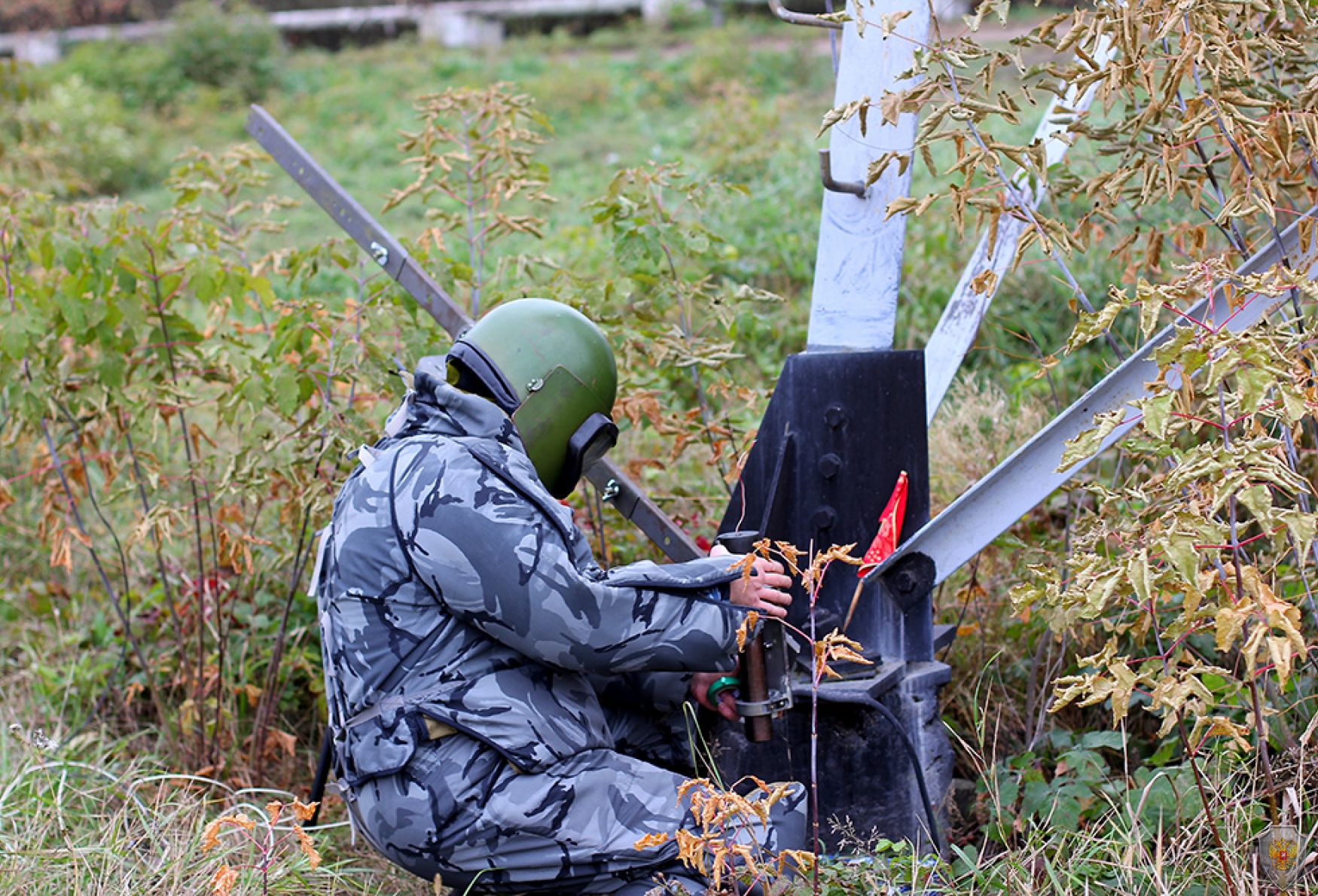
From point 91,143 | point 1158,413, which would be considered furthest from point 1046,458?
point 91,143

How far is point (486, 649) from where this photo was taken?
2.79m

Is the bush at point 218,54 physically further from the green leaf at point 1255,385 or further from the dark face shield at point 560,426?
the green leaf at point 1255,385

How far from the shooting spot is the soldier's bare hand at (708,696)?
307 cm

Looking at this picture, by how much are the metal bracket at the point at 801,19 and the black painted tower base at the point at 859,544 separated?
797 mm

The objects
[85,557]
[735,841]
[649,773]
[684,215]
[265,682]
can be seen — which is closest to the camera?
[735,841]

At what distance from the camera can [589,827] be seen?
109 inches

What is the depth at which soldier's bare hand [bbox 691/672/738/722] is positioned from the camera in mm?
3072

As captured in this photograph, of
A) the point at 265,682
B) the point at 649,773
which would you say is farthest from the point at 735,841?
the point at 265,682

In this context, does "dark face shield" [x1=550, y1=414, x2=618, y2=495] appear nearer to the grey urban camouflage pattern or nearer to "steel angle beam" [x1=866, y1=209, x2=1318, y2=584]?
the grey urban camouflage pattern

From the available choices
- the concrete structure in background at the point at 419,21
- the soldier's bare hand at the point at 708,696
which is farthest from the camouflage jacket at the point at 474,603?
the concrete structure in background at the point at 419,21

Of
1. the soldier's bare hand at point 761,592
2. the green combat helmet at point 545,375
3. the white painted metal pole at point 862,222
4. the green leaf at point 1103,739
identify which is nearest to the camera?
the soldier's bare hand at point 761,592

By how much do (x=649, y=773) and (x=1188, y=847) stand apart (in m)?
1.25

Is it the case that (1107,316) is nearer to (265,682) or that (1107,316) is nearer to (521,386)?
(521,386)

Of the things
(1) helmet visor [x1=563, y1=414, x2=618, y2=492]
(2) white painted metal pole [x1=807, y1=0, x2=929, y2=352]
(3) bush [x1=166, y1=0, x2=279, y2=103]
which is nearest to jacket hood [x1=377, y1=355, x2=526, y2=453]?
(1) helmet visor [x1=563, y1=414, x2=618, y2=492]
